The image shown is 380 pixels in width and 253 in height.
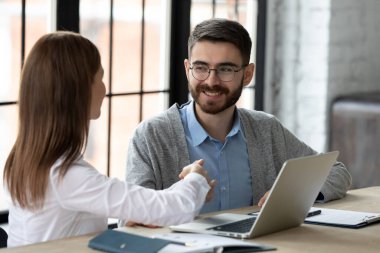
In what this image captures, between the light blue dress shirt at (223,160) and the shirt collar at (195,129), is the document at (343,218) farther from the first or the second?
the shirt collar at (195,129)

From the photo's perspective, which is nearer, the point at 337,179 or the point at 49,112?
the point at 49,112

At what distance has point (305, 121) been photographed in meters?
5.07

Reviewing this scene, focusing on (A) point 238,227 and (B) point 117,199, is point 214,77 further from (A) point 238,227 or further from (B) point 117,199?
(B) point 117,199

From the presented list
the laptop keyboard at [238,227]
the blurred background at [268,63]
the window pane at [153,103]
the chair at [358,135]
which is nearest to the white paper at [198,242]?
the laptop keyboard at [238,227]

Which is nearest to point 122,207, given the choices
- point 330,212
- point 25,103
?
point 25,103

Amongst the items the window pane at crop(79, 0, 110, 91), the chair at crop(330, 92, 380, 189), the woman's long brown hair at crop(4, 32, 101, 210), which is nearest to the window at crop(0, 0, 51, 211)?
the window pane at crop(79, 0, 110, 91)

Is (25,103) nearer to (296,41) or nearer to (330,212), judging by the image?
(330,212)

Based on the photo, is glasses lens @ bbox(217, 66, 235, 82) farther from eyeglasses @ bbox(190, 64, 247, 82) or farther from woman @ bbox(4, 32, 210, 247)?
woman @ bbox(4, 32, 210, 247)

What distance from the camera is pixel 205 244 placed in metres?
2.23

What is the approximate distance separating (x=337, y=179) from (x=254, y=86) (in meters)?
2.06

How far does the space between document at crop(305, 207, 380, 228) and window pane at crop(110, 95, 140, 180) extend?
1770mm

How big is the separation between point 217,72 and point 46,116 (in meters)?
0.84

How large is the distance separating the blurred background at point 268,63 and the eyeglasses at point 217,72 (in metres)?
1.23

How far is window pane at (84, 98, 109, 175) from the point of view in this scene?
4363 mm
